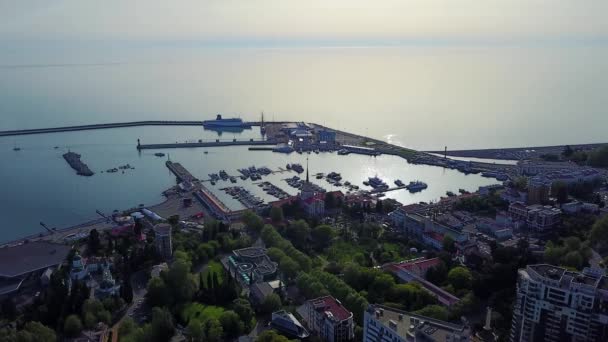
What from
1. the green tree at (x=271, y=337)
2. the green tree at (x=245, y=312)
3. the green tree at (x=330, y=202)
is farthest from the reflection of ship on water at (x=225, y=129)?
the green tree at (x=271, y=337)

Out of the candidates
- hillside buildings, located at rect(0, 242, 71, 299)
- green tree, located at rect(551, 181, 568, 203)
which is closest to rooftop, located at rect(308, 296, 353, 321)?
hillside buildings, located at rect(0, 242, 71, 299)

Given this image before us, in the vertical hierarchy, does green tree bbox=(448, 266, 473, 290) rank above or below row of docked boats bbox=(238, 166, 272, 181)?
below

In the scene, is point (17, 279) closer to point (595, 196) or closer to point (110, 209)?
point (110, 209)

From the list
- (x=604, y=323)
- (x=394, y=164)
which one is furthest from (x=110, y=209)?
(x=604, y=323)

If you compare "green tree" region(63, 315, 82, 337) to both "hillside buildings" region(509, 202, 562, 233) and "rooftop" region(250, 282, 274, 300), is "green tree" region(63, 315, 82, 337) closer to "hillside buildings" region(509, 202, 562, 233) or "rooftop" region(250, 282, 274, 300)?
"rooftop" region(250, 282, 274, 300)

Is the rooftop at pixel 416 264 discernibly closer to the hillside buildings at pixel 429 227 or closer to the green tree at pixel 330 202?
the hillside buildings at pixel 429 227

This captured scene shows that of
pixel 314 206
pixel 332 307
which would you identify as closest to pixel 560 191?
pixel 314 206

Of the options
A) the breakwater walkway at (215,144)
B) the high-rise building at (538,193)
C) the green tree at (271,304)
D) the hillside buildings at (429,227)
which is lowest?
the green tree at (271,304)

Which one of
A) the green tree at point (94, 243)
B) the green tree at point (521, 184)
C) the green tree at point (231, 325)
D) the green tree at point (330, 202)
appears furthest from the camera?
the green tree at point (521, 184)
